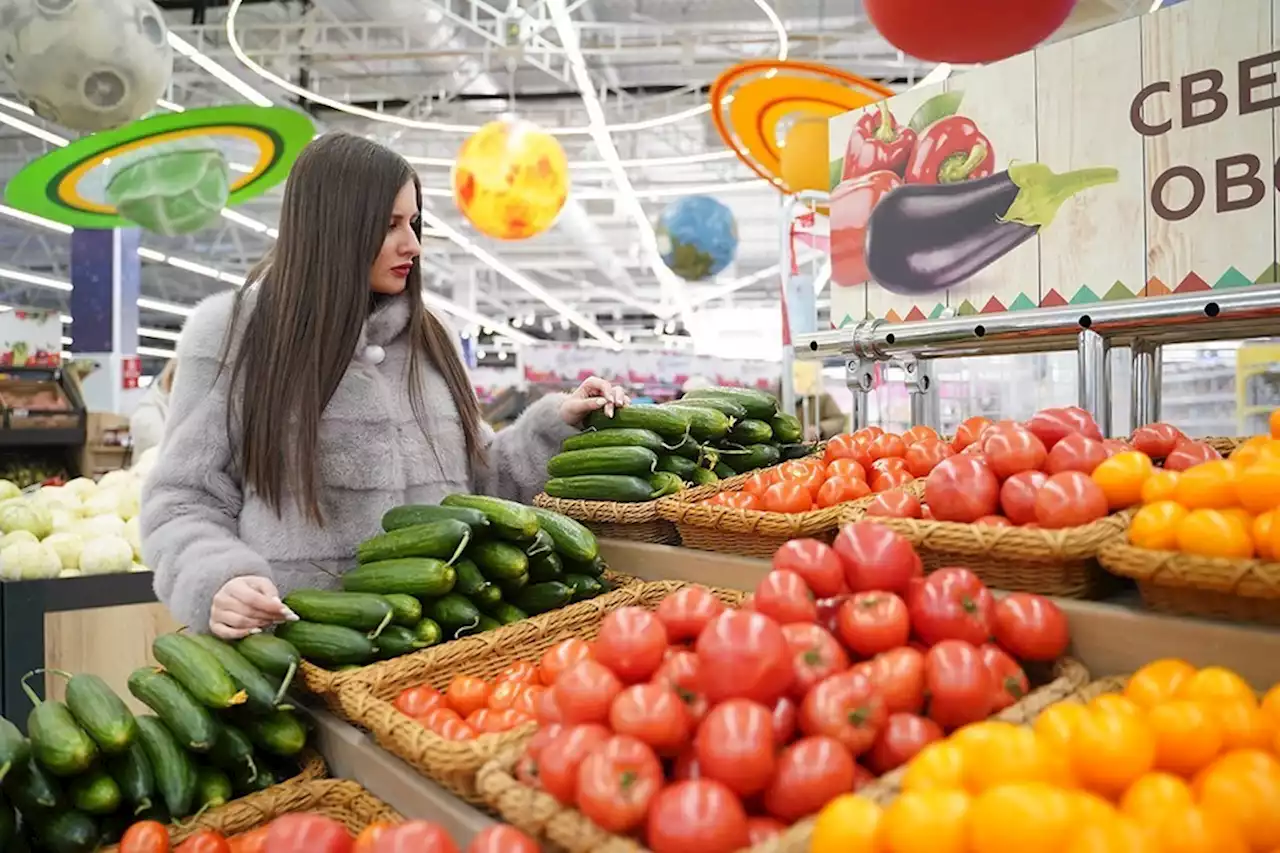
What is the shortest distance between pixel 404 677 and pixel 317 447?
66cm

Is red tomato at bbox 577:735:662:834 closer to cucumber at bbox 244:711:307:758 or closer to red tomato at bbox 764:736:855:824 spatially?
red tomato at bbox 764:736:855:824

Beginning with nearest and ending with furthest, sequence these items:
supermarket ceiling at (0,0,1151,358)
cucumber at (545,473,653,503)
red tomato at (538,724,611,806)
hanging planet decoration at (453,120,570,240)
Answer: red tomato at (538,724,611,806), cucumber at (545,473,653,503), hanging planet decoration at (453,120,570,240), supermarket ceiling at (0,0,1151,358)

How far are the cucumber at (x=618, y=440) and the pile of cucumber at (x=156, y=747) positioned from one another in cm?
101

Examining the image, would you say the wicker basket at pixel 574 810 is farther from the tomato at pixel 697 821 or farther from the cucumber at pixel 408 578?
the cucumber at pixel 408 578

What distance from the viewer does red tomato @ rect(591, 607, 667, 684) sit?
1.38 metres

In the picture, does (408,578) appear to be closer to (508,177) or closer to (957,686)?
(957,686)

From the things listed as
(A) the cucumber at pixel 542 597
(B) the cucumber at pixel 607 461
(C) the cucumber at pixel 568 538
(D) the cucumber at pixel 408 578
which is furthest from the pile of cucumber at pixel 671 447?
(D) the cucumber at pixel 408 578

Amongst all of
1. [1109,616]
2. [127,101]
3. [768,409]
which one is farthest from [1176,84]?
[127,101]

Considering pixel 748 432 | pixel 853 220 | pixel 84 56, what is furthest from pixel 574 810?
pixel 84 56

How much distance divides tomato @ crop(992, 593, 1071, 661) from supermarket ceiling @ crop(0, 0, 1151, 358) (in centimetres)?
294

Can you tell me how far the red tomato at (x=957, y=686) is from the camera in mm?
1312

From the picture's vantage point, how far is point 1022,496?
1691 millimetres

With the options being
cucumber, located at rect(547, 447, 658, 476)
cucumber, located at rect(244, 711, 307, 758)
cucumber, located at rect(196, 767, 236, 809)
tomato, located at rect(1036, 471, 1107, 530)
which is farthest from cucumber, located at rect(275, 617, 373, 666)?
tomato, located at rect(1036, 471, 1107, 530)

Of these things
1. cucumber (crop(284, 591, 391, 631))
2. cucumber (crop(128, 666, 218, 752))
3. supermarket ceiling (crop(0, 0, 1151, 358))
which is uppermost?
supermarket ceiling (crop(0, 0, 1151, 358))
